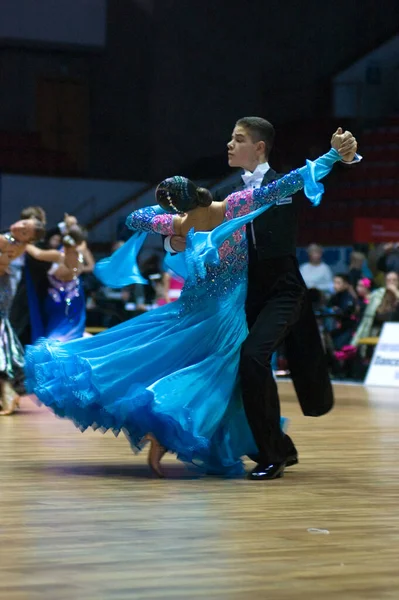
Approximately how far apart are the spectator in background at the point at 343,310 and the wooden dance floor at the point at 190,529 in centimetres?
639

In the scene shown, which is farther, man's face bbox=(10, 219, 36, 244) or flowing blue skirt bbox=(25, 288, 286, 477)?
man's face bbox=(10, 219, 36, 244)

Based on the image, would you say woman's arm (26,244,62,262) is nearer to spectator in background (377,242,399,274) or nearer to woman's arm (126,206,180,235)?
woman's arm (126,206,180,235)

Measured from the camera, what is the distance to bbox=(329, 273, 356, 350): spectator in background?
11805 millimetres

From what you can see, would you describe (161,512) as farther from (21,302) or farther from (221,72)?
(221,72)

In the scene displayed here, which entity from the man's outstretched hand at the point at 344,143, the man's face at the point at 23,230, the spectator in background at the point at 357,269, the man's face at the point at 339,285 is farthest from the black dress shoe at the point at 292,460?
the spectator in background at the point at 357,269

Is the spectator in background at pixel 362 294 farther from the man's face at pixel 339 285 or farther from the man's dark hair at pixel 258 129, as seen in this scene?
the man's dark hair at pixel 258 129

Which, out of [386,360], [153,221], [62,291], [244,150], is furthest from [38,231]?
[386,360]

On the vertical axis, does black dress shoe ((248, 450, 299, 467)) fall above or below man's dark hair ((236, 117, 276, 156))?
below

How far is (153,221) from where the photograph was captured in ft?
15.1

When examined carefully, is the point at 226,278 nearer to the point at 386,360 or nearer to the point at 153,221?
the point at 153,221

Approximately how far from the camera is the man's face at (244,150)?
4562 mm

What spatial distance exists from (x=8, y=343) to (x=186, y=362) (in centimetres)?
325

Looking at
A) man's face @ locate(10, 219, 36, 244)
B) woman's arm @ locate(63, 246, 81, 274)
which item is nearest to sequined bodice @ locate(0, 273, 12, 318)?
man's face @ locate(10, 219, 36, 244)

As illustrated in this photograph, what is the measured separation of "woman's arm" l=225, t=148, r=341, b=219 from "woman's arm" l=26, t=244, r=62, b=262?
11.5 feet
